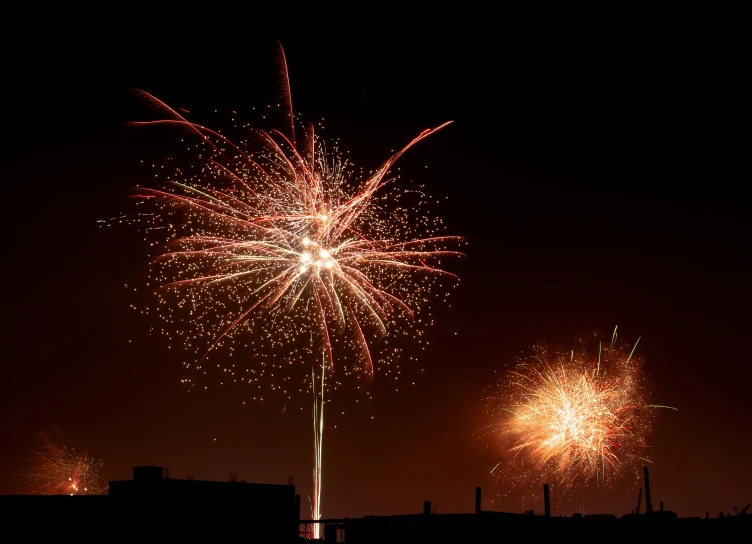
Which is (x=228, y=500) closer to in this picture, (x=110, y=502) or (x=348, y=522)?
(x=110, y=502)

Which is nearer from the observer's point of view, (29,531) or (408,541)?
(29,531)

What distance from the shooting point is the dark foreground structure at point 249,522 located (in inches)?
862

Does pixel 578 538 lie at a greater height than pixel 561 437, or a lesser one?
lesser

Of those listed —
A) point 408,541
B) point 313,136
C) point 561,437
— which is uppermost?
point 313,136

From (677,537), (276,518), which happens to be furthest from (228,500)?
(677,537)

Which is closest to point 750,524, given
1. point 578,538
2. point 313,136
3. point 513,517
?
point 578,538

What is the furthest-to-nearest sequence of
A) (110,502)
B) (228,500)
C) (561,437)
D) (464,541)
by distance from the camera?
(561,437)
(464,541)
(228,500)
(110,502)

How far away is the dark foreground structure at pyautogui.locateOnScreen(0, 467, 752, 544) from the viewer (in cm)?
2191

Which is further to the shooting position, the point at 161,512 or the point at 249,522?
the point at 249,522

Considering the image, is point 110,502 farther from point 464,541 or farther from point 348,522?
point 464,541

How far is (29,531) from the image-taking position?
21.3m

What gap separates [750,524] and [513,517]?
734cm

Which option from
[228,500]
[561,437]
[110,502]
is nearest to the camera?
[110,502]

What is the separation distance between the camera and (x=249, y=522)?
83.6 ft
